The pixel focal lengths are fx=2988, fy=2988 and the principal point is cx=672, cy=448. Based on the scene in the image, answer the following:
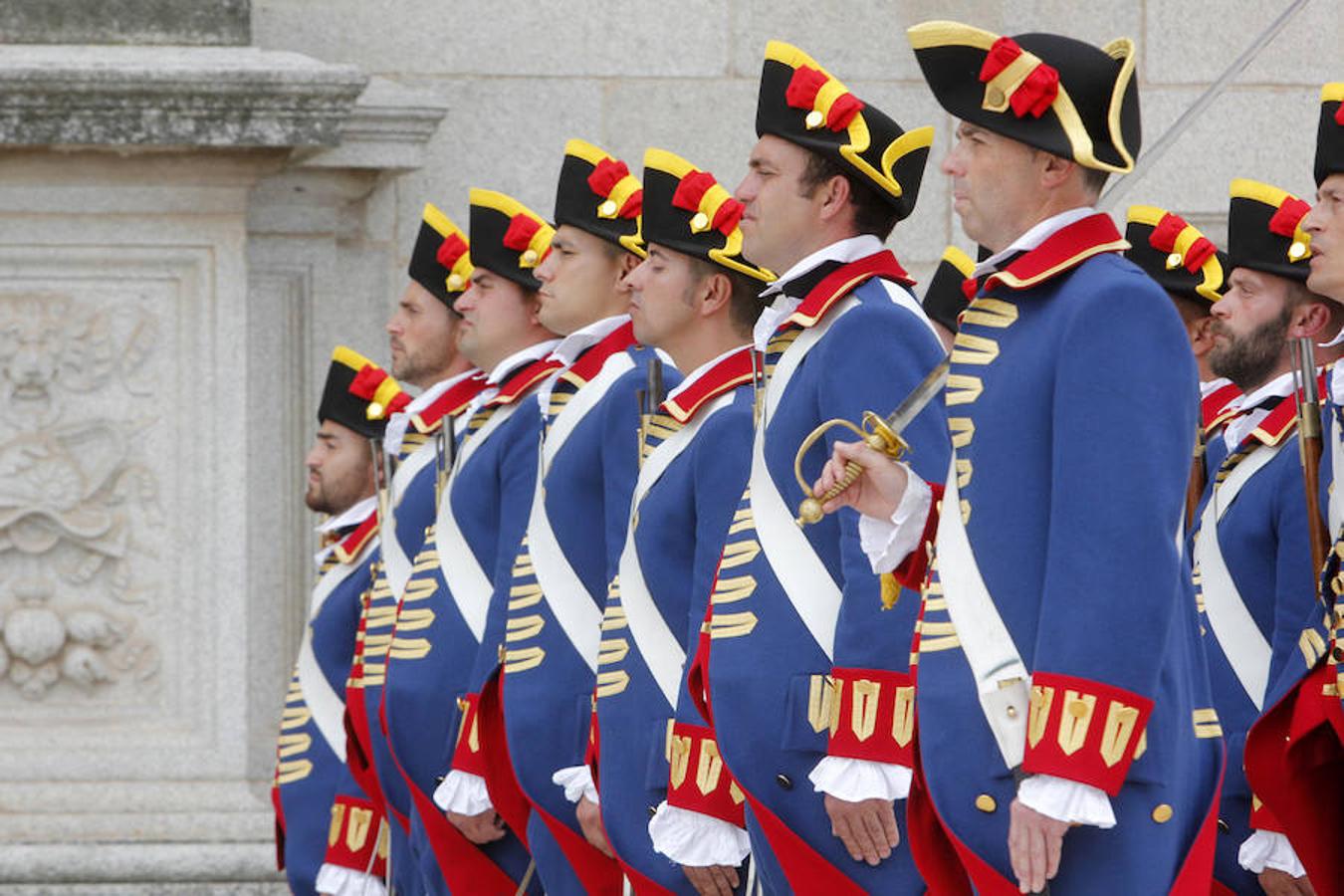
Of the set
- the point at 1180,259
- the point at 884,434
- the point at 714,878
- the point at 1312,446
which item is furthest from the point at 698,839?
the point at 1180,259

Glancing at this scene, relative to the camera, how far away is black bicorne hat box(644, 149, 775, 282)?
5410 millimetres

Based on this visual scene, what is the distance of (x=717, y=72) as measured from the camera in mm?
8539

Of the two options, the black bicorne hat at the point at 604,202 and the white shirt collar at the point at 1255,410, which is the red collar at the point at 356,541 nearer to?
the black bicorne hat at the point at 604,202

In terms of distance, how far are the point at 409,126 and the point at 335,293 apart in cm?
55

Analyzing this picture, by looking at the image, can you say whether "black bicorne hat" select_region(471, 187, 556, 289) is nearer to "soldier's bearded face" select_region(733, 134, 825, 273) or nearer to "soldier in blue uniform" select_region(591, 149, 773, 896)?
"soldier in blue uniform" select_region(591, 149, 773, 896)

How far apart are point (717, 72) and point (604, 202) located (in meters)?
2.40

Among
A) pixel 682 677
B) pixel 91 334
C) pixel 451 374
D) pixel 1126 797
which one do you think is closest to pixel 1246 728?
pixel 682 677

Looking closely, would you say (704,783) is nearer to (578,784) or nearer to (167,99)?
(578,784)

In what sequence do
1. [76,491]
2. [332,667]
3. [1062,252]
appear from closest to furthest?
→ [1062,252] < [332,667] < [76,491]

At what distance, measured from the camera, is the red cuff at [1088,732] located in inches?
142

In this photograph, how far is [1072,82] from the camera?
4.00 m

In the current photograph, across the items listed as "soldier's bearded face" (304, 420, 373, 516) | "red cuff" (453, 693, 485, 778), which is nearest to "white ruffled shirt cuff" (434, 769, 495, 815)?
"red cuff" (453, 693, 485, 778)

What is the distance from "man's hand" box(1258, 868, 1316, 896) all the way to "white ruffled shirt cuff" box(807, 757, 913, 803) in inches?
38.3

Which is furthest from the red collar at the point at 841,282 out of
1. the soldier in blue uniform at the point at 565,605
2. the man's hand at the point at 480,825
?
the man's hand at the point at 480,825
